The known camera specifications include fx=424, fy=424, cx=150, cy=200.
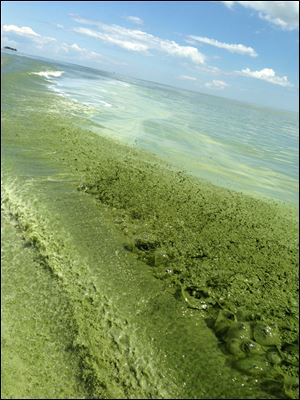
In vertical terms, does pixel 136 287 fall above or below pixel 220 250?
below

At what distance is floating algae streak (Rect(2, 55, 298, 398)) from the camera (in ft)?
34.0

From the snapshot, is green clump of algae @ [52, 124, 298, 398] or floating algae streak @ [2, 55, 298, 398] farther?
green clump of algae @ [52, 124, 298, 398]

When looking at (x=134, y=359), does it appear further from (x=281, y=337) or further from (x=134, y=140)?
(x=134, y=140)

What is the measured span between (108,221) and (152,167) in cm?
988

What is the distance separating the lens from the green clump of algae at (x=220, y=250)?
482 inches

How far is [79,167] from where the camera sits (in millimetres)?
23234

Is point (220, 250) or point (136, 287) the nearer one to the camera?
point (136, 287)

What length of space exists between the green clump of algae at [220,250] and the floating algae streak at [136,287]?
2.2 inches

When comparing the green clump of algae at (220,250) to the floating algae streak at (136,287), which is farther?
the green clump of algae at (220,250)

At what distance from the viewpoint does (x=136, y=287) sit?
13.8 meters

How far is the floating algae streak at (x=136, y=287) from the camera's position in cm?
1037

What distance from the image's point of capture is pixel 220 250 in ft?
56.3

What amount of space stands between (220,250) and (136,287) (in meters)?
4.74

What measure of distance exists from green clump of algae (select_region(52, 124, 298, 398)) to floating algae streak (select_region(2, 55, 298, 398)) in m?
0.06
